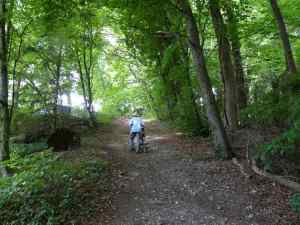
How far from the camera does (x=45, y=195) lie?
16.8 feet

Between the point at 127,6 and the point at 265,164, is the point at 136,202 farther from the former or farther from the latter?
the point at 127,6

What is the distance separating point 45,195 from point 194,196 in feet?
9.19

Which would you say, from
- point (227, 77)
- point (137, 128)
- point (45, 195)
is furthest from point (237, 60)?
point (45, 195)

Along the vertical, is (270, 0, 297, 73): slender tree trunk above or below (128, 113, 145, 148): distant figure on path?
above

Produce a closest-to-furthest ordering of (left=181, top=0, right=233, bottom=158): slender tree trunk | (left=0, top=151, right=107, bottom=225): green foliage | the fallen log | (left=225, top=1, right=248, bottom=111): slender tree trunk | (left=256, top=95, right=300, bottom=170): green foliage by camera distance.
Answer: (left=256, top=95, right=300, bottom=170): green foliage → (left=0, top=151, right=107, bottom=225): green foliage → the fallen log → (left=181, top=0, right=233, bottom=158): slender tree trunk → (left=225, top=1, right=248, bottom=111): slender tree trunk

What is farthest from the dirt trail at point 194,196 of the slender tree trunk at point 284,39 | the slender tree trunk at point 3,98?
the slender tree trunk at point 284,39

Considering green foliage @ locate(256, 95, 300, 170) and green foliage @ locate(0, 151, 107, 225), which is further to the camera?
green foliage @ locate(0, 151, 107, 225)

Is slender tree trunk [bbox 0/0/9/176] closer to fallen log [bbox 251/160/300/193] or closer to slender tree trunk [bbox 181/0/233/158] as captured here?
slender tree trunk [bbox 181/0/233/158]

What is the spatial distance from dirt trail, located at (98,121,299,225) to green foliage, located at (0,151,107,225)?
0.64 metres

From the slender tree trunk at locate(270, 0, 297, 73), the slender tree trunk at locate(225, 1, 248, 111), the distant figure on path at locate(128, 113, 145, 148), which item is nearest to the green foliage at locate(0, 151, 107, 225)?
the distant figure on path at locate(128, 113, 145, 148)

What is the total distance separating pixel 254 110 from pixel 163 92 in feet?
27.7

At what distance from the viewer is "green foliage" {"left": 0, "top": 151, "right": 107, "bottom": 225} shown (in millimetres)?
4727

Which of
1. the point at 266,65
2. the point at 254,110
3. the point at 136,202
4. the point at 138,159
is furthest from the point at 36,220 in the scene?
the point at 266,65

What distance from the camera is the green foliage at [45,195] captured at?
473cm
